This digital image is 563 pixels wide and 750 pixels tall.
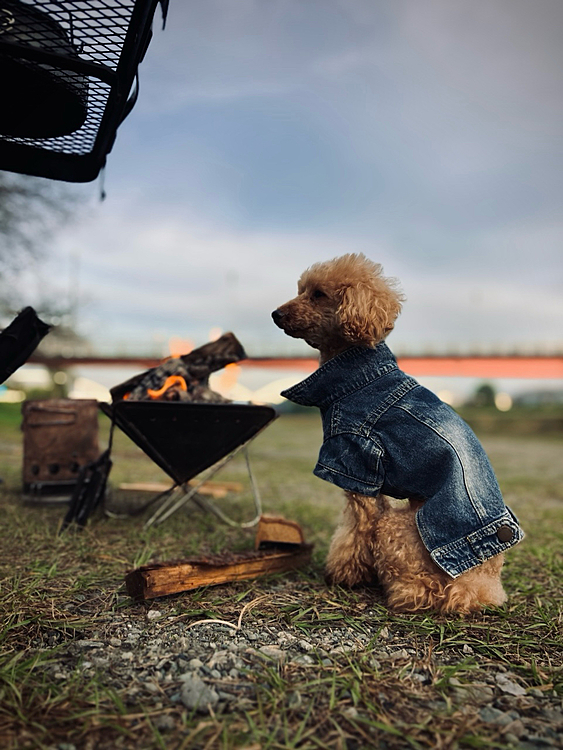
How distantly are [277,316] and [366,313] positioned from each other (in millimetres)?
460

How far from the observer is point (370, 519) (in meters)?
2.54

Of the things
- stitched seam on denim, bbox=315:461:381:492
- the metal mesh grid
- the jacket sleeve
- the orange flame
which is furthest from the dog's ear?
the orange flame

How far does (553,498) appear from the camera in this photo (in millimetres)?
6570

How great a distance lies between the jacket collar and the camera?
8.42 feet

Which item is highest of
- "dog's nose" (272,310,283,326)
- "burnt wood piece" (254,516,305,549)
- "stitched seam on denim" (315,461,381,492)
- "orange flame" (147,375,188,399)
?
"dog's nose" (272,310,283,326)

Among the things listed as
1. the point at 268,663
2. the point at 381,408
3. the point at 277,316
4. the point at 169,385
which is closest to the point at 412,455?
the point at 381,408

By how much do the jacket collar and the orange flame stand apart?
135 cm

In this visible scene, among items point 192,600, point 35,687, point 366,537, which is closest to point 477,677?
point 366,537

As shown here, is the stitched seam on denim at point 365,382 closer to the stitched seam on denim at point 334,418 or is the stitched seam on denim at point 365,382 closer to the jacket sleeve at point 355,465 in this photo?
the stitched seam on denim at point 334,418

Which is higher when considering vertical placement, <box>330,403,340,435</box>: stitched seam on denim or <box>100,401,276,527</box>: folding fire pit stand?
<box>330,403,340,435</box>: stitched seam on denim

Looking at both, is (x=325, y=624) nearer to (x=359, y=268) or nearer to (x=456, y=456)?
(x=456, y=456)

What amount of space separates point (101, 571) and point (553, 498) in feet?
19.0

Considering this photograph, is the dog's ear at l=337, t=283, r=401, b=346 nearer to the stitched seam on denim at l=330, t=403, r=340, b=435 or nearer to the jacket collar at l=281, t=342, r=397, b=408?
the jacket collar at l=281, t=342, r=397, b=408

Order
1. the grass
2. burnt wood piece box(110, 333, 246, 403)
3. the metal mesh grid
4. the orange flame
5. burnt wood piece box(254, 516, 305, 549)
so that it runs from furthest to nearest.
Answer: burnt wood piece box(110, 333, 246, 403), the orange flame, burnt wood piece box(254, 516, 305, 549), the metal mesh grid, the grass
